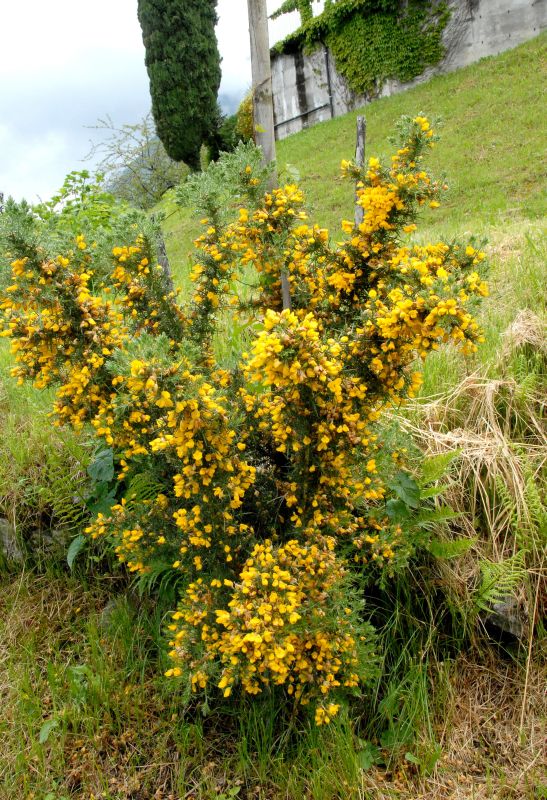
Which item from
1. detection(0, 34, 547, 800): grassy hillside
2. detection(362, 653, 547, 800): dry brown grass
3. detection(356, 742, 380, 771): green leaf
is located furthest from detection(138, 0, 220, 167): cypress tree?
detection(356, 742, 380, 771): green leaf

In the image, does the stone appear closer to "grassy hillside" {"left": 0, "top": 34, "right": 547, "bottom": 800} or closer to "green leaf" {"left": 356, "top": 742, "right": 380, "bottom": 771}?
"grassy hillside" {"left": 0, "top": 34, "right": 547, "bottom": 800}

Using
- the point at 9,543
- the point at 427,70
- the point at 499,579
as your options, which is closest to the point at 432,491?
the point at 499,579

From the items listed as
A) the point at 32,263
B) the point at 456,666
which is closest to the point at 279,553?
the point at 456,666

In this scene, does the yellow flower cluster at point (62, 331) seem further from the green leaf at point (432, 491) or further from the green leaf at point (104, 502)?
the green leaf at point (432, 491)

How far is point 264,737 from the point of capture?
1986mm

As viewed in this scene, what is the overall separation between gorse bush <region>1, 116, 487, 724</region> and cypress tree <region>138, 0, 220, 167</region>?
47.0 ft

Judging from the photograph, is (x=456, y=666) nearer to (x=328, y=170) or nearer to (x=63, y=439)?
(x=63, y=439)

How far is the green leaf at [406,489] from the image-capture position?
215 cm

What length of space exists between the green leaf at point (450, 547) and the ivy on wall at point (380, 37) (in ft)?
54.6

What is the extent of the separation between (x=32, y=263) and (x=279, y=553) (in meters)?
1.19

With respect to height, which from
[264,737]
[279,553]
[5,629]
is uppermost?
[279,553]

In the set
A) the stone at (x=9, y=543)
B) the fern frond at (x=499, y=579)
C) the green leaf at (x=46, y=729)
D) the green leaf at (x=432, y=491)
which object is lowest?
the green leaf at (x=46, y=729)

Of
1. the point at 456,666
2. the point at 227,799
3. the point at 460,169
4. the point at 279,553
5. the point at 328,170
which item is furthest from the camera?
the point at 328,170

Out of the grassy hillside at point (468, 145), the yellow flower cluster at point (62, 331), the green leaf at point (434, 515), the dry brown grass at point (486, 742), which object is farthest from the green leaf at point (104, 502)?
the grassy hillside at point (468, 145)
